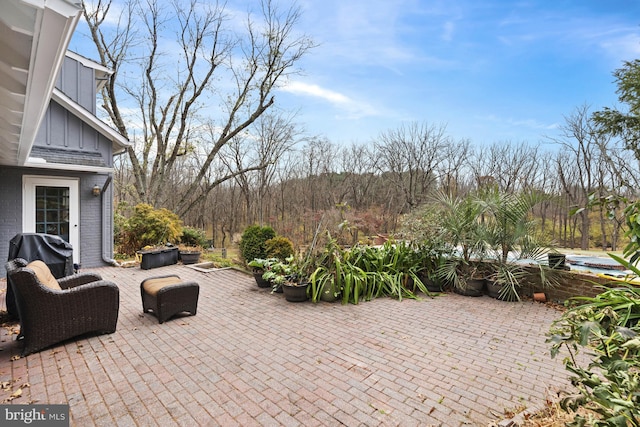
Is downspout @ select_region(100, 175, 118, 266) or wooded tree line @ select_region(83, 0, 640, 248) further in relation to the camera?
wooded tree line @ select_region(83, 0, 640, 248)

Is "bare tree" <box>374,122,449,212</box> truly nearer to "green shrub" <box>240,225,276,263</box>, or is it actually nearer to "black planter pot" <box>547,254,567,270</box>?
"black planter pot" <box>547,254,567,270</box>

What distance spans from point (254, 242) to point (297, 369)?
4.26 metres

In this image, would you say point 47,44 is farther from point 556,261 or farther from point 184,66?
point 184,66

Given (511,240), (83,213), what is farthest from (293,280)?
(83,213)

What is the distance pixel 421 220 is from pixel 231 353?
4.74 meters

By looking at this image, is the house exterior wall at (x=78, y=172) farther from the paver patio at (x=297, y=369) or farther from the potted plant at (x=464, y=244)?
the potted plant at (x=464, y=244)

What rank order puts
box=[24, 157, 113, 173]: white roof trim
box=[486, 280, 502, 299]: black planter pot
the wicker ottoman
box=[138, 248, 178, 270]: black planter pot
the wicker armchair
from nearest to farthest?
the wicker armchair
the wicker ottoman
box=[486, 280, 502, 299]: black planter pot
box=[24, 157, 113, 173]: white roof trim
box=[138, 248, 178, 270]: black planter pot

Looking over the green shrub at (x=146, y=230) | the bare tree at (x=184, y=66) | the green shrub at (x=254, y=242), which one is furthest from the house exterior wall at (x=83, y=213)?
the bare tree at (x=184, y=66)

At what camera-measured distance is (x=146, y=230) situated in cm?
888

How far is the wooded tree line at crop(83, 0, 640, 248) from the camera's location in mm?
13945

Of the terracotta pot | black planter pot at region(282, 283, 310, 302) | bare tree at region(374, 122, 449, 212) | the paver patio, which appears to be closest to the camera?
the paver patio

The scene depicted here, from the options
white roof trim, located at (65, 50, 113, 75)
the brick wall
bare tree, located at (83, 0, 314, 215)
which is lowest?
the brick wall

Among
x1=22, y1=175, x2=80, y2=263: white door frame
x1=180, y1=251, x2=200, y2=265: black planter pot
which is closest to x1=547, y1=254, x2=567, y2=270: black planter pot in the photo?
x1=180, y1=251, x2=200, y2=265: black planter pot

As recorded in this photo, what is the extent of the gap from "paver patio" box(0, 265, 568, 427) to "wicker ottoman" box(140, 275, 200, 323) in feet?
0.49
